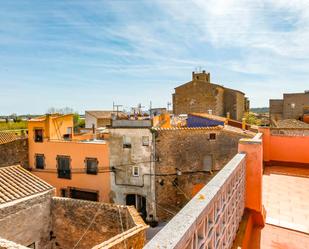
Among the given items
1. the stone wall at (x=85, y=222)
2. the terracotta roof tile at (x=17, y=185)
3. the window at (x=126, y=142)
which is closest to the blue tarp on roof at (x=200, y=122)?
the window at (x=126, y=142)

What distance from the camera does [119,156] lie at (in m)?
17.8

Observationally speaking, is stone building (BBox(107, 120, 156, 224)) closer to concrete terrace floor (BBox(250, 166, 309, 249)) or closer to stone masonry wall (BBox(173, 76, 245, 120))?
concrete terrace floor (BBox(250, 166, 309, 249))

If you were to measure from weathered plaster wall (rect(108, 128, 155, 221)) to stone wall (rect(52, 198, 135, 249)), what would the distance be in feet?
27.2

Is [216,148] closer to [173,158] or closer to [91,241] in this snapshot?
[173,158]

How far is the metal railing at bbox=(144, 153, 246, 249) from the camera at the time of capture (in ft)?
5.25

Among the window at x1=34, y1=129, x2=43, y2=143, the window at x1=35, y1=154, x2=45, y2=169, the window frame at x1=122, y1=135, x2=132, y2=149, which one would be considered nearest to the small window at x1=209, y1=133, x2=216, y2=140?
the window frame at x1=122, y1=135, x2=132, y2=149

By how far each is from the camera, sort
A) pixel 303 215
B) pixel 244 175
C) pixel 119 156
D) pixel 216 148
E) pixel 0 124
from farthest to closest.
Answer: pixel 0 124 < pixel 119 156 < pixel 216 148 < pixel 303 215 < pixel 244 175

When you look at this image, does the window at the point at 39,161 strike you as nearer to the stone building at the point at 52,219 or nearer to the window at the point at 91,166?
the window at the point at 91,166

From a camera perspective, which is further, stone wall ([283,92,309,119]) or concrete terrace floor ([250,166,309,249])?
stone wall ([283,92,309,119])

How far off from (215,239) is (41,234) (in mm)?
8474

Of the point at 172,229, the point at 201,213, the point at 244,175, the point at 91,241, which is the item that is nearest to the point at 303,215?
the point at 244,175

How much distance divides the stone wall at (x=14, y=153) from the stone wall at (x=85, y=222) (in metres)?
11.9

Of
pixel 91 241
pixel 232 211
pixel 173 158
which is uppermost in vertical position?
pixel 232 211

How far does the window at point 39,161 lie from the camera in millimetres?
19953
